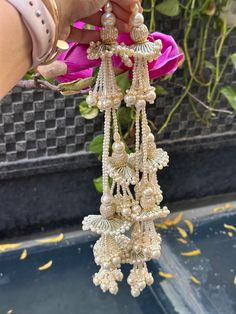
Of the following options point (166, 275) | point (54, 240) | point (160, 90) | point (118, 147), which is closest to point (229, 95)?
point (160, 90)

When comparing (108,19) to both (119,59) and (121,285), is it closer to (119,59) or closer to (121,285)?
(119,59)

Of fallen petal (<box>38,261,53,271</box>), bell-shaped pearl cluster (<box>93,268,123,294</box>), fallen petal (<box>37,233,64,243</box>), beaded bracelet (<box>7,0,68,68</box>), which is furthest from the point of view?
fallen petal (<box>37,233,64,243</box>)

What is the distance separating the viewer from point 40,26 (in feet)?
1.59

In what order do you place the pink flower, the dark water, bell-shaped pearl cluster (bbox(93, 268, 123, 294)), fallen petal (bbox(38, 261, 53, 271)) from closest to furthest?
the pink flower → bell-shaped pearl cluster (bbox(93, 268, 123, 294)) → the dark water → fallen petal (bbox(38, 261, 53, 271))

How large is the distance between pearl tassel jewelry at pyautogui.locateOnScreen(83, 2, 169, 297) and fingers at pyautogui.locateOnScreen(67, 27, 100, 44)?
0.03ft

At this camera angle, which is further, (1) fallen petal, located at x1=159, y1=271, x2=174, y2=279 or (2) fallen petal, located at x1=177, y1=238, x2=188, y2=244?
(2) fallen petal, located at x1=177, y1=238, x2=188, y2=244

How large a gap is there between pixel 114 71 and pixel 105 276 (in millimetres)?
282

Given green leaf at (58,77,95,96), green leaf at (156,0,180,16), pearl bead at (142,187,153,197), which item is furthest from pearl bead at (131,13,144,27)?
green leaf at (156,0,180,16)

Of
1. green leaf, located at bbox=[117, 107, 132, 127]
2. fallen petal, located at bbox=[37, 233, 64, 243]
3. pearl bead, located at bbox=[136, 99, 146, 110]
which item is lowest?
fallen petal, located at bbox=[37, 233, 64, 243]

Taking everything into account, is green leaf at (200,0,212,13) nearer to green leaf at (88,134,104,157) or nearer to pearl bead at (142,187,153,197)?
green leaf at (88,134,104,157)

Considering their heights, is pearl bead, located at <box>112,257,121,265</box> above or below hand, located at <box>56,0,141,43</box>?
below

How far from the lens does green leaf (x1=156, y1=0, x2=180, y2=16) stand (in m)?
1.12

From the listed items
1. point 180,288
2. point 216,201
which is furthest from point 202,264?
point 216,201

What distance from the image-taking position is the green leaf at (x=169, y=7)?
112 centimetres
